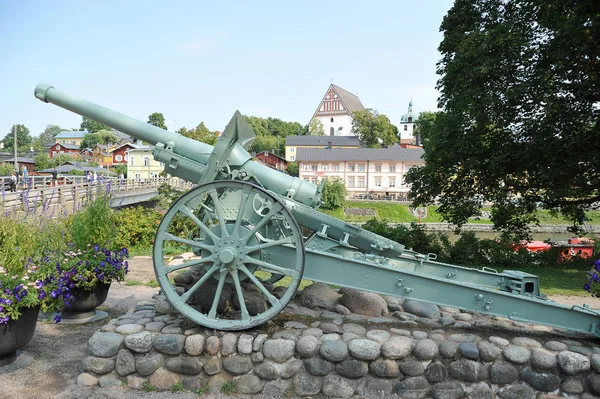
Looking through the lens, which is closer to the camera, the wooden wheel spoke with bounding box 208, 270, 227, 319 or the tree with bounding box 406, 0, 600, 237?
the wooden wheel spoke with bounding box 208, 270, 227, 319

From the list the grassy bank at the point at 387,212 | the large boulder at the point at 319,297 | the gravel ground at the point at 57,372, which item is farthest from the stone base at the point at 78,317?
the grassy bank at the point at 387,212

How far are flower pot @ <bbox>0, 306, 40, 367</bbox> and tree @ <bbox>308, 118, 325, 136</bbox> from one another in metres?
86.6

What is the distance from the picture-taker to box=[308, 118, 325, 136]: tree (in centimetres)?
9088

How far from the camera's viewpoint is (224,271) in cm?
477

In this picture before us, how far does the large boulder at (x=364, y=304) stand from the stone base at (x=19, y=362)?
351 cm

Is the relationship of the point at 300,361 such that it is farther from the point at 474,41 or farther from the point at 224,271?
the point at 474,41

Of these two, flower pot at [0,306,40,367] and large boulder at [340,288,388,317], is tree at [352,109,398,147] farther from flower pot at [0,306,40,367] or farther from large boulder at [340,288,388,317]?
flower pot at [0,306,40,367]

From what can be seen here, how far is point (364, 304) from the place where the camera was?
230 inches

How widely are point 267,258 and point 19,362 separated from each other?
9.09ft

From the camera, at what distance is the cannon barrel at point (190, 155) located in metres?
5.71

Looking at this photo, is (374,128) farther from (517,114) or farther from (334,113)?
(517,114)

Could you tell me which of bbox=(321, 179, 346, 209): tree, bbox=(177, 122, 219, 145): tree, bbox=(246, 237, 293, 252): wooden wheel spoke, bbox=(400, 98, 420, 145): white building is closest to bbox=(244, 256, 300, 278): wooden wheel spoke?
bbox=(246, 237, 293, 252): wooden wheel spoke

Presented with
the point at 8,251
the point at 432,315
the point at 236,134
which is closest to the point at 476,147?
the point at 432,315

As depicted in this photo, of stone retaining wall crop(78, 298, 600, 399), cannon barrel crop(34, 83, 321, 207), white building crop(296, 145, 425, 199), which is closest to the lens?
stone retaining wall crop(78, 298, 600, 399)
